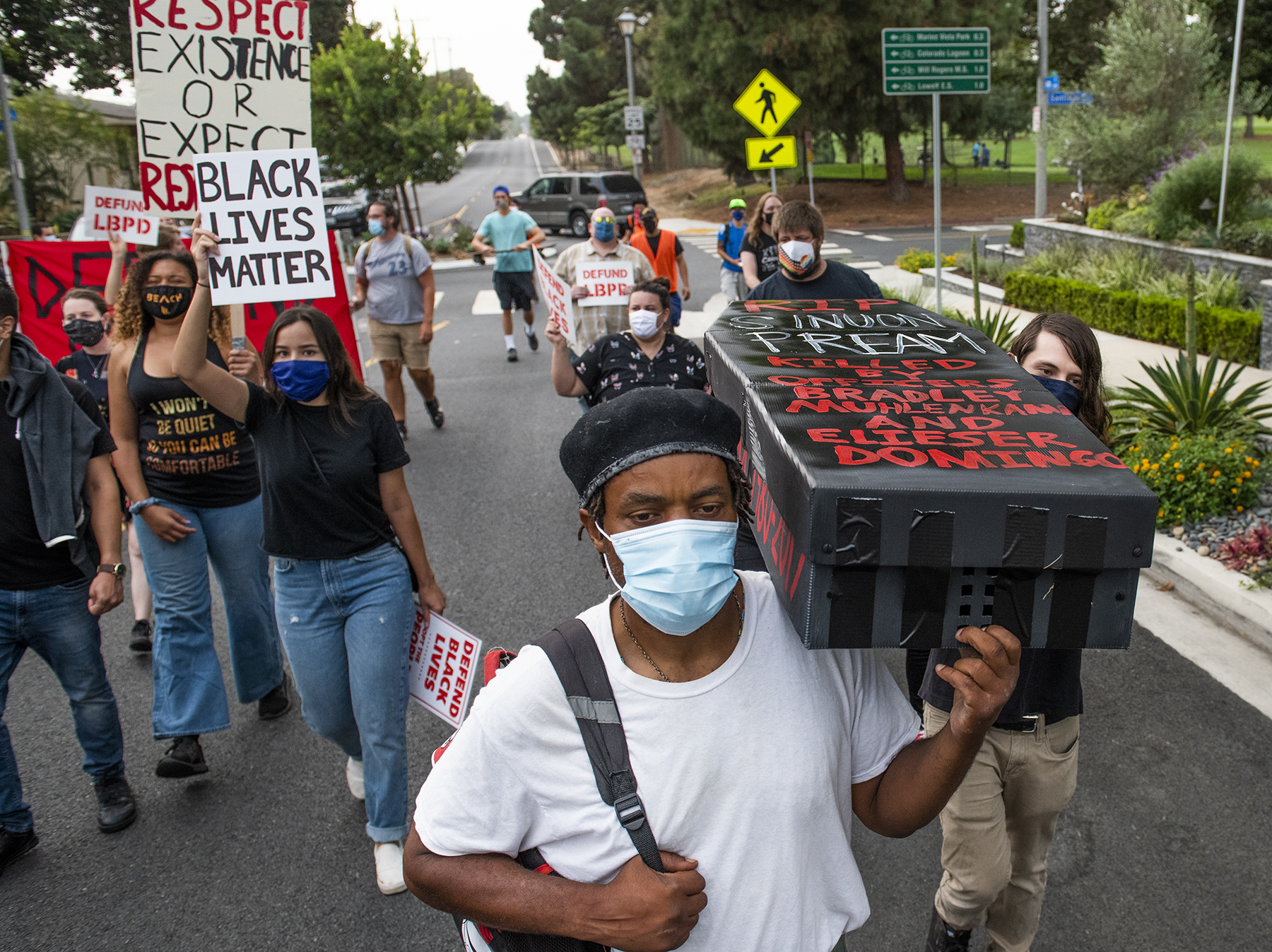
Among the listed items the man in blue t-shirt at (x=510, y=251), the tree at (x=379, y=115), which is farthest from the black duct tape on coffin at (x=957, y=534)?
the tree at (x=379, y=115)

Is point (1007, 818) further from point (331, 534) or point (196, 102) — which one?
point (196, 102)

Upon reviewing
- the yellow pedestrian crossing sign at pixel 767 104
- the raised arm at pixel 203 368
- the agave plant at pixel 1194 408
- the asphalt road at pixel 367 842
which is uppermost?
the yellow pedestrian crossing sign at pixel 767 104

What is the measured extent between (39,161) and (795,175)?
2675 centimetres

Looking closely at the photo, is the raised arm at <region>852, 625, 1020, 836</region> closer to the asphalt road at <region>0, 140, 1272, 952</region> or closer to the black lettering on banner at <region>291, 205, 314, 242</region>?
the asphalt road at <region>0, 140, 1272, 952</region>

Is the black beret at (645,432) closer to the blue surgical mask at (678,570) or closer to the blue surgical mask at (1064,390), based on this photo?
the blue surgical mask at (678,570)

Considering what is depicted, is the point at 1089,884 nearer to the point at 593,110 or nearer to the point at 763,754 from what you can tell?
the point at 763,754

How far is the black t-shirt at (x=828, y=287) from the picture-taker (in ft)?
18.2

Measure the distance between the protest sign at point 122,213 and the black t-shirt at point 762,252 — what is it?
5020 millimetres

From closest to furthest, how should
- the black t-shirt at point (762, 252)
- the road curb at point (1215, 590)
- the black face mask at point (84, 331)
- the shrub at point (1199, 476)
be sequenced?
the road curb at point (1215, 590), the black face mask at point (84, 331), the shrub at point (1199, 476), the black t-shirt at point (762, 252)

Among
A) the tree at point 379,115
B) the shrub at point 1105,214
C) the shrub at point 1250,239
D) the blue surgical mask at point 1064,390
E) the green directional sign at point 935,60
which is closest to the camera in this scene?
the blue surgical mask at point 1064,390

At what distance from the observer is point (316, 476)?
3.40 metres

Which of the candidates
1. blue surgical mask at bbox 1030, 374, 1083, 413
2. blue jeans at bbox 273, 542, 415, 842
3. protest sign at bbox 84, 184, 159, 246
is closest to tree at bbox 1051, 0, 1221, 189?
protest sign at bbox 84, 184, 159, 246

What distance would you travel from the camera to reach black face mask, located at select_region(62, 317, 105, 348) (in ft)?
17.5

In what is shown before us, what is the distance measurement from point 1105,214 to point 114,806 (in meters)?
14.9
